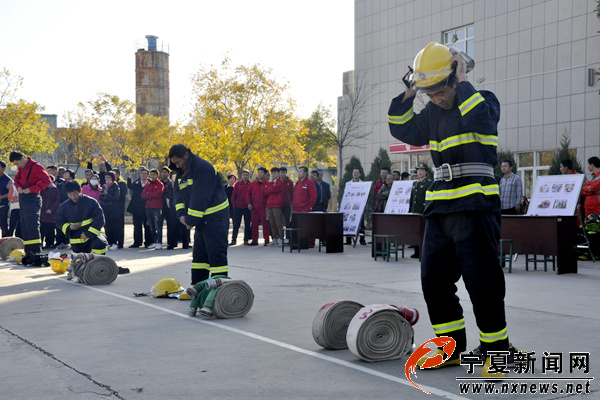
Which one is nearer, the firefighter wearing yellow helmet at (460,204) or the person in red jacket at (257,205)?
the firefighter wearing yellow helmet at (460,204)

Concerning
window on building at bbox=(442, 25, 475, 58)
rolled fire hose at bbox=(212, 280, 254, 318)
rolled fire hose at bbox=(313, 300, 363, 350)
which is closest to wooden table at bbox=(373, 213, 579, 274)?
rolled fire hose at bbox=(212, 280, 254, 318)

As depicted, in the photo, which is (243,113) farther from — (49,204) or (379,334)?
(379,334)

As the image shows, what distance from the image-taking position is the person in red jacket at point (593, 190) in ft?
46.3

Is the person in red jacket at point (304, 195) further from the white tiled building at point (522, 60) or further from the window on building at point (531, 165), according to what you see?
the window on building at point (531, 165)

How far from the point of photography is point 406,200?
1611 centimetres

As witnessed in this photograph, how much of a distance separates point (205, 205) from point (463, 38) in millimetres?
27233

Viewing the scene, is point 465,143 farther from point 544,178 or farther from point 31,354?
point 544,178

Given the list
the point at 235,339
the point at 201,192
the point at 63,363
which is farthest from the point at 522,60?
the point at 63,363

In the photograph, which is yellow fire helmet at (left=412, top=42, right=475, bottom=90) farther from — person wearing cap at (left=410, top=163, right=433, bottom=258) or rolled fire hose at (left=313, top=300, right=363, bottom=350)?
person wearing cap at (left=410, top=163, right=433, bottom=258)

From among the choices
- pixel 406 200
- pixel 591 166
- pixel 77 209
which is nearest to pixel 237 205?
pixel 406 200

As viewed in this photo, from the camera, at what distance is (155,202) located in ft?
57.8

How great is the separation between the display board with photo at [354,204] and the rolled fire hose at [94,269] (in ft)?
27.6

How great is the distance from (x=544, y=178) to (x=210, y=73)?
2656 centimetres

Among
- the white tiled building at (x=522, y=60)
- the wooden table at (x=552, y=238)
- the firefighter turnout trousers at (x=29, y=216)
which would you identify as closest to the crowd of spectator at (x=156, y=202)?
the firefighter turnout trousers at (x=29, y=216)
